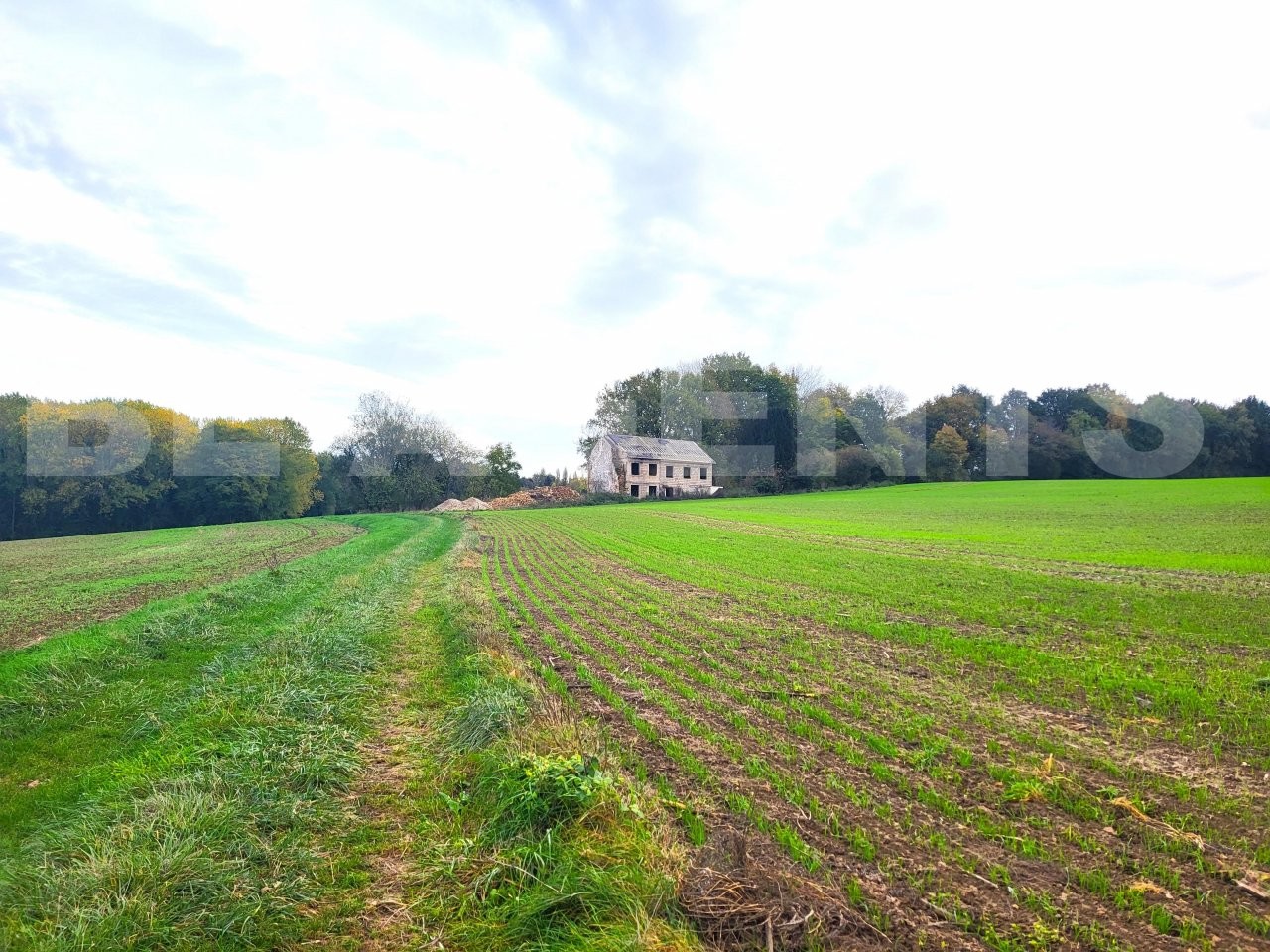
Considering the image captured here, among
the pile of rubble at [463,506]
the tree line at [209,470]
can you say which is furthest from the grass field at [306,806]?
the tree line at [209,470]

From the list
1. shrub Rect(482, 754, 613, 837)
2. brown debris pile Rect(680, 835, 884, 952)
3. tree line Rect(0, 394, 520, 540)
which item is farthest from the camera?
tree line Rect(0, 394, 520, 540)

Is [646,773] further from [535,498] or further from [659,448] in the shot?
[659,448]

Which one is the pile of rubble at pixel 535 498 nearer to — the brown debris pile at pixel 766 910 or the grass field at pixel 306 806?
the grass field at pixel 306 806

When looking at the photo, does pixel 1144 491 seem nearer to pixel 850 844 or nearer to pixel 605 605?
pixel 605 605

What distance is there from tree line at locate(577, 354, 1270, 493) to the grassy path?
6678cm

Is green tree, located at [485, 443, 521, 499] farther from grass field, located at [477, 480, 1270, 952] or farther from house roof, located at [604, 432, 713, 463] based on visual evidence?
grass field, located at [477, 480, 1270, 952]

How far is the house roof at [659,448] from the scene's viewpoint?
68250mm

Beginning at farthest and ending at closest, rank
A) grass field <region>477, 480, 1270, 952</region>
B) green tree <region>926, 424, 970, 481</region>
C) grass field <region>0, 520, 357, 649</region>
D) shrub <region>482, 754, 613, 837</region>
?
green tree <region>926, 424, 970, 481</region>, grass field <region>0, 520, 357, 649</region>, shrub <region>482, 754, 613, 837</region>, grass field <region>477, 480, 1270, 952</region>

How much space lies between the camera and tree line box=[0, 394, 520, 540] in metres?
50.2

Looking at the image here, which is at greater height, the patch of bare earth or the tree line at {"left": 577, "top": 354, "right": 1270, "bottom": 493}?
the tree line at {"left": 577, "top": 354, "right": 1270, "bottom": 493}

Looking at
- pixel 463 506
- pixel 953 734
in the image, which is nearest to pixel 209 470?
pixel 463 506

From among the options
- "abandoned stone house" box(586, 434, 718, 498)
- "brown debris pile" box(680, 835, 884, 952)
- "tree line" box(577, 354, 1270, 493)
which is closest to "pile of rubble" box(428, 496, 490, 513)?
"abandoned stone house" box(586, 434, 718, 498)

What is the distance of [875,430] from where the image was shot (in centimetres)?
8119

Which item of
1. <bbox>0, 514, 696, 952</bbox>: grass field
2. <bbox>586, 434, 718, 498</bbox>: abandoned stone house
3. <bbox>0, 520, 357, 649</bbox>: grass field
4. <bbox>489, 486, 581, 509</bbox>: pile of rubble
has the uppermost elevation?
<bbox>586, 434, 718, 498</bbox>: abandoned stone house
